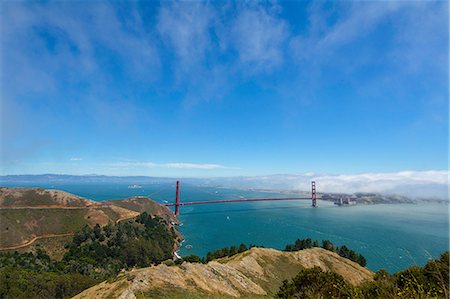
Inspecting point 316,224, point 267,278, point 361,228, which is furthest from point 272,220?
point 267,278

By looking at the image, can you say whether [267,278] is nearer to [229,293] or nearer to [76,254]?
[229,293]

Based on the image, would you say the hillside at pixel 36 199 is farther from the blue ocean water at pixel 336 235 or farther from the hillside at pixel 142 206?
the blue ocean water at pixel 336 235

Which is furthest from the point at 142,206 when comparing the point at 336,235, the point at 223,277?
the point at 223,277

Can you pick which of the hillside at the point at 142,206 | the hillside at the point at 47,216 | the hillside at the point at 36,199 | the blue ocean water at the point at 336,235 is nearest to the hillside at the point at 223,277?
the blue ocean water at the point at 336,235

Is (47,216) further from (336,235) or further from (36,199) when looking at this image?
(336,235)

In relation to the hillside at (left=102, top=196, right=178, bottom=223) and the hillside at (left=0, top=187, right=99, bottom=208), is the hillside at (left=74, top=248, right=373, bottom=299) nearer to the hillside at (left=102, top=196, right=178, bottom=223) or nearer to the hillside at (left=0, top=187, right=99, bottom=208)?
the hillside at (left=102, top=196, right=178, bottom=223)

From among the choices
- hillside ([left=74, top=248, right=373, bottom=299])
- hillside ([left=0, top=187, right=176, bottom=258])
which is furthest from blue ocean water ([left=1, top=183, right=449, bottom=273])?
hillside ([left=0, top=187, right=176, bottom=258])
